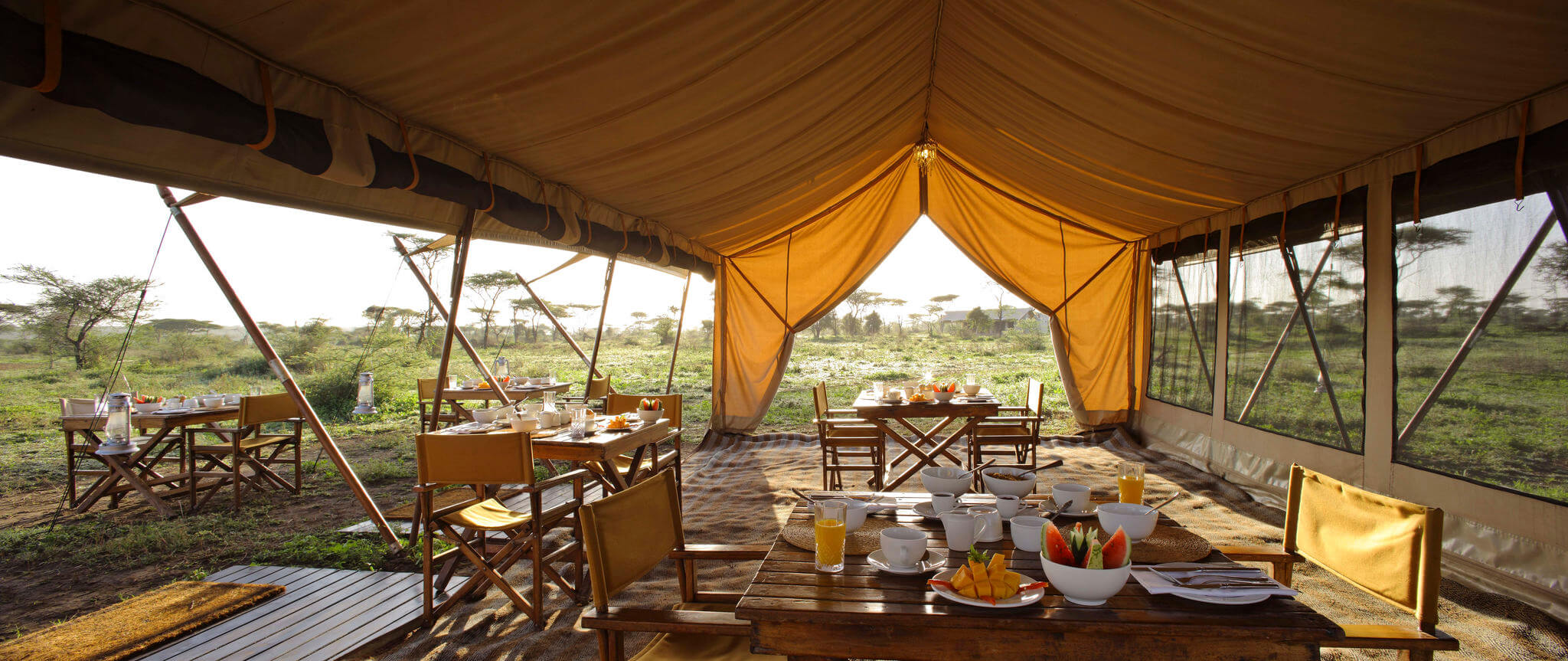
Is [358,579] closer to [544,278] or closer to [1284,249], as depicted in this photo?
[544,278]

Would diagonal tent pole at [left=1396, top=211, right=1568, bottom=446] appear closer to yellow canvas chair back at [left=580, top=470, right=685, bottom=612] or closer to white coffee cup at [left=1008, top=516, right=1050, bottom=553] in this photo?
white coffee cup at [left=1008, top=516, right=1050, bottom=553]

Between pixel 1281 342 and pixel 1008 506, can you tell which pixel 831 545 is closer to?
pixel 1008 506

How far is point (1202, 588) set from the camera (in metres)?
1.27

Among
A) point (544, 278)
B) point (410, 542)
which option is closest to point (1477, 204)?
point (410, 542)

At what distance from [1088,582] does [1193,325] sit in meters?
5.58

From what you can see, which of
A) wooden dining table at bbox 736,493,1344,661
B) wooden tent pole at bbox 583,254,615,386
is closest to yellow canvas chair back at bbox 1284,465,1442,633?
wooden dining table at bbox 736,493,1344,661

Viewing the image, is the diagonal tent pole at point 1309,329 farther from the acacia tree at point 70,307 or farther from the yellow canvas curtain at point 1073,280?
the acacia tree at point 70,307

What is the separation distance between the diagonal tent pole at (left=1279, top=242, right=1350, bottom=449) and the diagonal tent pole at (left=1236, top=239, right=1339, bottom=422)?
0.04 metres

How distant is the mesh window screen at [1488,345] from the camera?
8.78 ft

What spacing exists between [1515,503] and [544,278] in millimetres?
6538

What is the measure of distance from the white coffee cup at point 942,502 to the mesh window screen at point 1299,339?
11.5 feet

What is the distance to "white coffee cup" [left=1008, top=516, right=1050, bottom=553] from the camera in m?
1.51

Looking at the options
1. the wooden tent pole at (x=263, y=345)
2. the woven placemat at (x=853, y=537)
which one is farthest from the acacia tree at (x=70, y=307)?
the woven placemat at (x=853, y=537)

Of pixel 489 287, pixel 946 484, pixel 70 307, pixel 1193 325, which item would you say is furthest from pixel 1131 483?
pixel 489 287
